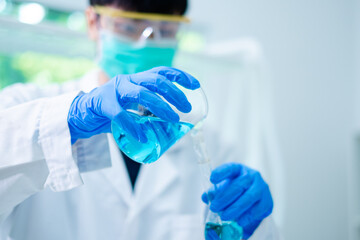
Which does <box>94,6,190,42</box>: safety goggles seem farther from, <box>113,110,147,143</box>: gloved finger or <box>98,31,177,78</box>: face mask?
<box>113,110,147,143</box>: gloved finger

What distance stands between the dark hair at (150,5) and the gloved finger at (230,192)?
59 centimetres

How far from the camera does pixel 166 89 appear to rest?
67 cm

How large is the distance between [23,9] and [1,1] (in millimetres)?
109

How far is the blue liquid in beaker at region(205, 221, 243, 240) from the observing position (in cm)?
81

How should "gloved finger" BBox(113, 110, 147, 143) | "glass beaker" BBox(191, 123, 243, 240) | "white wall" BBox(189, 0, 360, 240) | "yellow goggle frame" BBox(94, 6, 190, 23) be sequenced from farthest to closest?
1. "white wall" BBox(189, 0, 360, 240)
2. "yellow goggle frame" BBox(94, 6, 190, 23)
3. "glass beaker" BBox(191, 123, 243, 240)
4. "gloved finger" BBox(113, 110, 147, 143)

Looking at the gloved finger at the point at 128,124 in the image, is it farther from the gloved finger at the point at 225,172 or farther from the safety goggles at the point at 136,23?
the safety goggles at the point at 136,23

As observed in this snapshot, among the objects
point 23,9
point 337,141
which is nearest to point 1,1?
point 23,9

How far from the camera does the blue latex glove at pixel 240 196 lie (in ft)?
2.71

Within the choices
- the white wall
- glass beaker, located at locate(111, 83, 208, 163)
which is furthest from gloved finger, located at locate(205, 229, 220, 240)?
the white wall

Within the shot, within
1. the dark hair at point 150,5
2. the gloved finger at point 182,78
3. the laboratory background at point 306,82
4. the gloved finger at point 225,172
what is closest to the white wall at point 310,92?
the laboratory background at point 306,82

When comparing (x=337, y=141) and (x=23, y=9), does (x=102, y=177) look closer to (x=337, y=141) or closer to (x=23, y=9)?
(x=23, y=9)

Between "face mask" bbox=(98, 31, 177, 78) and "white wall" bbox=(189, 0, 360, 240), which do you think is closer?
"face mask" bbox=(98, 31, 177, 78)

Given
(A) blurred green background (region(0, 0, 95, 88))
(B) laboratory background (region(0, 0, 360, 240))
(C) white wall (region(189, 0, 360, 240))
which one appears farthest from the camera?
Result: (C) white wall (region(189, 0, 360, 240))

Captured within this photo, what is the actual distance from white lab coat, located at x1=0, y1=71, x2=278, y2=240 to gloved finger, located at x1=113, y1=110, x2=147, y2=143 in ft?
0.44
